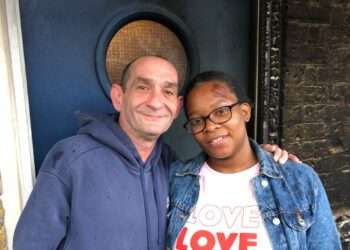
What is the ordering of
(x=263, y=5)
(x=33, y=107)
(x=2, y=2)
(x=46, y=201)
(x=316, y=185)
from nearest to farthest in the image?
(x=46, y=201) → (x=316, y=185) → (x=2, y=2) → (x=33, y=107) → (x=263, y=5)

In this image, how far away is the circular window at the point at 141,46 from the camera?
1992 mm

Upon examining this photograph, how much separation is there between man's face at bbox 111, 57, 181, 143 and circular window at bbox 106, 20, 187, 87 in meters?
0.58

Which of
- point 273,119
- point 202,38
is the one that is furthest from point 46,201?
point 273,119

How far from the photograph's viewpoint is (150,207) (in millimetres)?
1367

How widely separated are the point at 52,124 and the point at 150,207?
0.84 m

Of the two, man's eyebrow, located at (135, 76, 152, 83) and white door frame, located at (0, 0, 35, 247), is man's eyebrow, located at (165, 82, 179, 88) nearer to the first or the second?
man's eyebrow, located at (135, 76, 152, 83)

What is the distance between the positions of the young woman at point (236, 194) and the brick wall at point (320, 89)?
100 cm

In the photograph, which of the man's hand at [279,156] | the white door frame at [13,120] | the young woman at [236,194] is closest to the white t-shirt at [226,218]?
the young woman at [236,194]

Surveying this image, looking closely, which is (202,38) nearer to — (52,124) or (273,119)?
(273,119)

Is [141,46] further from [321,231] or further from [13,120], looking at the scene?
[321,231]

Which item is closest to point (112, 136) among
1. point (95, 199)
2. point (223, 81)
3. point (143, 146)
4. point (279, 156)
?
point (143, 146)

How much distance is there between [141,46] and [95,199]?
1.11 meters

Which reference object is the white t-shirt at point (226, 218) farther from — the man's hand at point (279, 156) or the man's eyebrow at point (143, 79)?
the man's eyebrow at point (143, 79)

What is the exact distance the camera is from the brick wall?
2248 millimetres
